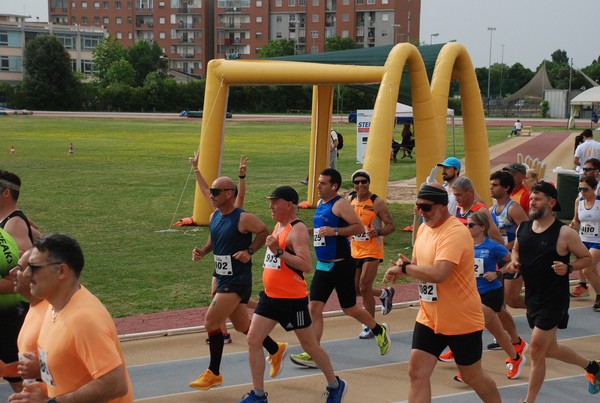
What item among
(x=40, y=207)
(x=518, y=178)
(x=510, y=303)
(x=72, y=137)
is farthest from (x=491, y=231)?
(x=72, y=137)

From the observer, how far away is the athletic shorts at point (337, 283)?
8531mm

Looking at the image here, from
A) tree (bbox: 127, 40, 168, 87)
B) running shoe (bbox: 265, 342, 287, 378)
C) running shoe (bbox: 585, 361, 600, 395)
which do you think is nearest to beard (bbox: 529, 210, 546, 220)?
running shoe (bbox: 585, 361, 600, 395)

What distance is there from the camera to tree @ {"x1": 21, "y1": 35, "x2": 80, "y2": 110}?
89.6 meters

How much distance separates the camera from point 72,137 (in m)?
48.9

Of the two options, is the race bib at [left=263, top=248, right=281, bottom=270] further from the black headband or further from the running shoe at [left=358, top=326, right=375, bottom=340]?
the running shoe at [left=358, top=326, right=375, bottom=340]

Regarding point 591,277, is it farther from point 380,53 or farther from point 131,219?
point 131,219

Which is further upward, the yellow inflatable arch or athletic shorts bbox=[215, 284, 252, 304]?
the yellow inflatable arch

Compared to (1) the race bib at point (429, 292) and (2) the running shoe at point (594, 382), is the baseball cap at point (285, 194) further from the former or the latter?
(2) the running shoe at point (594, 382)

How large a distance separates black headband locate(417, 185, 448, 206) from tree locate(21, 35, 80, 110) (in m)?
88.4

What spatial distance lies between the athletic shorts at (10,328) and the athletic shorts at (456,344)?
9.77 feet

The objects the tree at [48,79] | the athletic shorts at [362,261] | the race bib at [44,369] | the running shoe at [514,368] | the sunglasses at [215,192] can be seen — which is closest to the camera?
the race bib at [44,369]

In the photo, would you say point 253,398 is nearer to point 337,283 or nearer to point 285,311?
point 285,311

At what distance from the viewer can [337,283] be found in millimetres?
8609

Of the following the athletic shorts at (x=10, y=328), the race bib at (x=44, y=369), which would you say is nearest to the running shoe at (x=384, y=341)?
Answer: the athletic shorts at (x=10, y=328)
